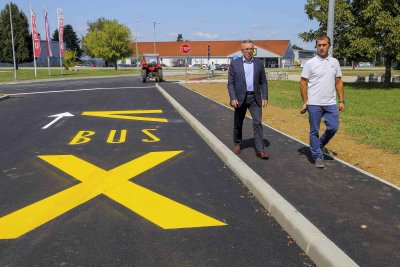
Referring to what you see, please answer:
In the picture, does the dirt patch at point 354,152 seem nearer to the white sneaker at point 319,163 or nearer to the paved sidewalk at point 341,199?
the paved sidewalk at point 341,199

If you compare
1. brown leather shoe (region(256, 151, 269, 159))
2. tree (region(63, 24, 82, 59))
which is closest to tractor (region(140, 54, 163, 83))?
brown leather shoe (region(256, 151, 269, 159))

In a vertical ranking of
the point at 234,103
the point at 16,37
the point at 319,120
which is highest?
the point at 16,37

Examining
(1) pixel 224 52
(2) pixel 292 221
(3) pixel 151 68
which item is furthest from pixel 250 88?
(1) pixel 224 52

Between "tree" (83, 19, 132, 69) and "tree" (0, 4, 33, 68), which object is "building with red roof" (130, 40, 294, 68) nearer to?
"tree" (83, 19, 132, 69)

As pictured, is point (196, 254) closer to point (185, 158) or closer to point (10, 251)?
point (10, 251)

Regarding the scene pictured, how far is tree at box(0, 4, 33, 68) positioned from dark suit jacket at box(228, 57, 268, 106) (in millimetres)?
75028

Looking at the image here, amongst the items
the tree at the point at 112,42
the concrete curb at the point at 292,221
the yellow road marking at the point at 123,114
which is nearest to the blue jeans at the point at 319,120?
the concrete curb at the point at 292,221

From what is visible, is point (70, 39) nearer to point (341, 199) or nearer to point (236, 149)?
point (236, 149)

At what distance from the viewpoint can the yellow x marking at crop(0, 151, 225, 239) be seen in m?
4.14

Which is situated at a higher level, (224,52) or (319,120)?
(224,52)

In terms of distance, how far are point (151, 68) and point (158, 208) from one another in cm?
2740

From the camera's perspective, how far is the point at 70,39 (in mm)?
123938

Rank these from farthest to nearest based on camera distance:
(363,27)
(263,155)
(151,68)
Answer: (151,68), (363,27), (263,155)

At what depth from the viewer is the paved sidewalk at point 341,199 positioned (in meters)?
3.45
